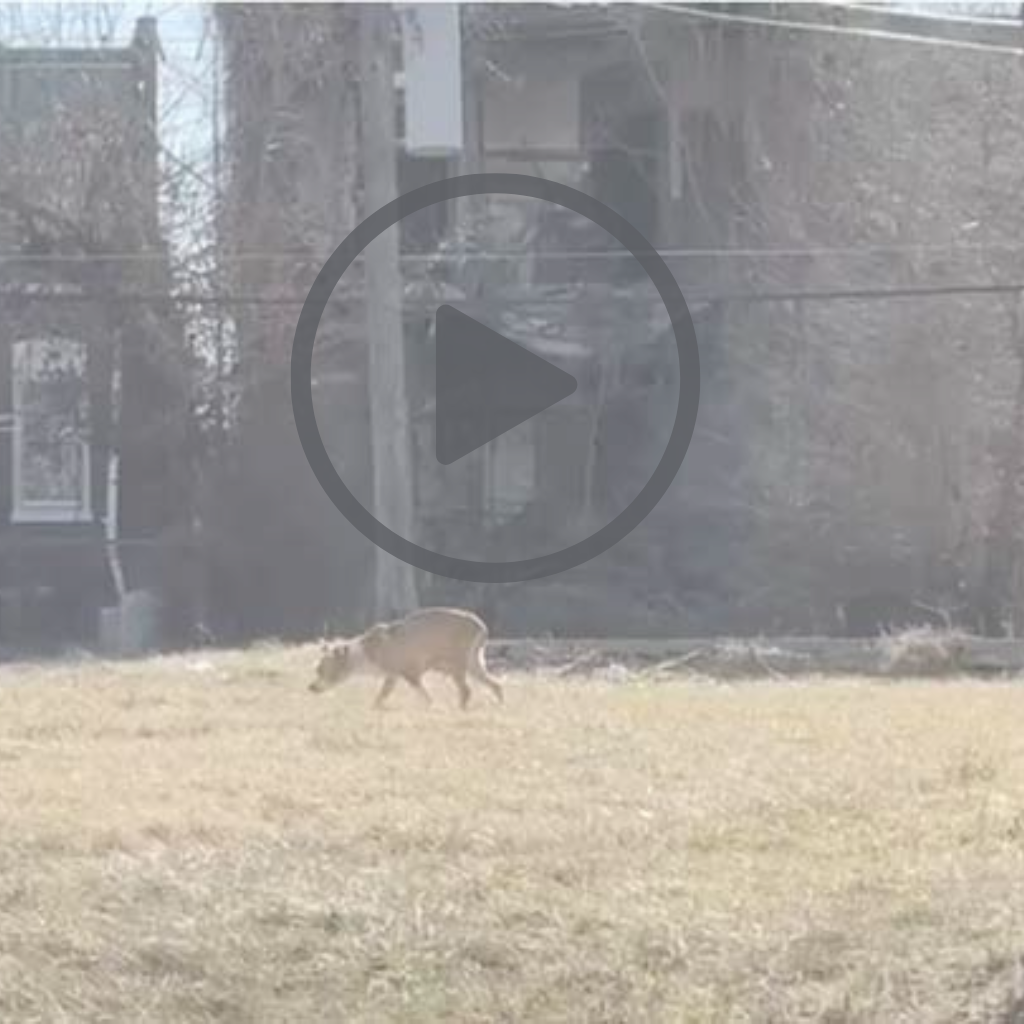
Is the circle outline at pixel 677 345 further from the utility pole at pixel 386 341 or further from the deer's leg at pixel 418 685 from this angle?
the deer's leg at pixel 418 685

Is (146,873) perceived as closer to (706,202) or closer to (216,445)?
(216,445)

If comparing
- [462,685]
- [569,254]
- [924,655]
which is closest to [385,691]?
[462,685]

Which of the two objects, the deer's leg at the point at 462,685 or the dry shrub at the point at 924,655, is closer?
the deer's leg at the point at 462,685

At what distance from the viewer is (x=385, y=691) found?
667 inches

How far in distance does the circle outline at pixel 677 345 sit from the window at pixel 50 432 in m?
2.81

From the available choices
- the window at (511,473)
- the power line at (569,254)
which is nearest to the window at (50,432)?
the power line at (569,254)

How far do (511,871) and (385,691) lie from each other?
7.51 metres

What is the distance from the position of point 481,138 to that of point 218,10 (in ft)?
11.8

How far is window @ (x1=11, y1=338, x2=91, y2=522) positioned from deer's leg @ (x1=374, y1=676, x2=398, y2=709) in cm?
1392

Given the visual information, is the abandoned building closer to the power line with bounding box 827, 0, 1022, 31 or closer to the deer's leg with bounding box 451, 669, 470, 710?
the power line with bounding box 827, 0, 1022, 31

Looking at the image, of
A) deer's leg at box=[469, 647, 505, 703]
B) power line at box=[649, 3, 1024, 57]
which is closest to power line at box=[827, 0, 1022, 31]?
power line at box=[649, 3, 1024, 57]

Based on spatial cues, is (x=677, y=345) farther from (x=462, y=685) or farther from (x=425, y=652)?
(x=425, y=652)

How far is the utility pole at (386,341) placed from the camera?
25.0 meters

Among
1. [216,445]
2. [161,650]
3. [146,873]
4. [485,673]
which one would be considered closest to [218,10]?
[216,445]
